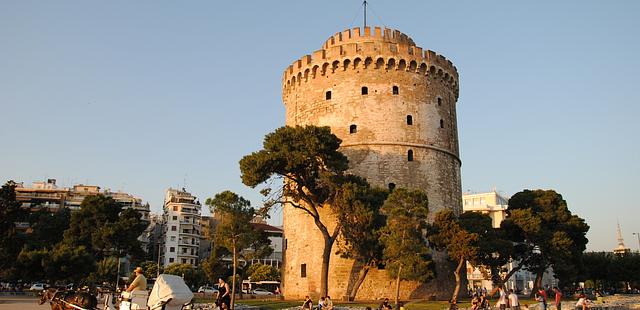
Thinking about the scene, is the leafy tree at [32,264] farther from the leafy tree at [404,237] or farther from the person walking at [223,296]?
the person walking at [223,296]

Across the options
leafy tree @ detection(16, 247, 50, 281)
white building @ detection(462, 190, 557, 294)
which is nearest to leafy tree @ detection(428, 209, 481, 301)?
leafy tree @ detection(16, 247, 50, 281)

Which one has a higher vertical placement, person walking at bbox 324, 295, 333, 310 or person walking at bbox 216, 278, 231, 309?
person walking at bbox 216, 278, 231, 309

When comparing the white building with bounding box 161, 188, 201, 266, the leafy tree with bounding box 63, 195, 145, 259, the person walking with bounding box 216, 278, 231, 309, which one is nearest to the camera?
the person walking with bounding box 216, 278, 231, 309

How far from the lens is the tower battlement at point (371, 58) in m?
29.7

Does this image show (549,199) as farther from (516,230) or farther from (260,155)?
(260,155)

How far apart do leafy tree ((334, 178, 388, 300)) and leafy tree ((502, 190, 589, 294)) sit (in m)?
8.81

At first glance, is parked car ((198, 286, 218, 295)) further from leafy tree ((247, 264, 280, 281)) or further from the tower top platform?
the tower top platform

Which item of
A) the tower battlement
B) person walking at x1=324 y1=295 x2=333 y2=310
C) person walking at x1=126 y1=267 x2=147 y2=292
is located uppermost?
the tower battlement

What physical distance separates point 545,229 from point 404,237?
11141 millimetres

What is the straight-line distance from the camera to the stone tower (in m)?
28.3

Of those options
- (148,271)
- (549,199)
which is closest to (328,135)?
(549,199)

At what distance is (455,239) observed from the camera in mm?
24609

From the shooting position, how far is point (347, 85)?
2972 cm

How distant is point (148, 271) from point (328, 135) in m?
35.9
